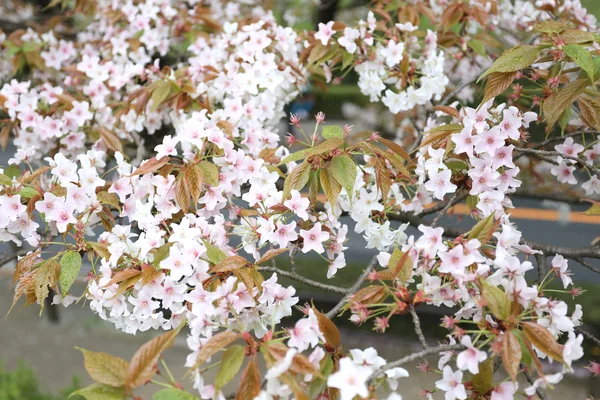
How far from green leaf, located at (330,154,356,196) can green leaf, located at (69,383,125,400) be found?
74 centimetres

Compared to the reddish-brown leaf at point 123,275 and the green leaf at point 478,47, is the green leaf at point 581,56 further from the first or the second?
the reddish-brown leaf at point 123,275

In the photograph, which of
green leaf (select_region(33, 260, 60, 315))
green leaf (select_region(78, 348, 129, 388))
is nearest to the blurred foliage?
green leaf (select_region(33, 260, 60, 315))

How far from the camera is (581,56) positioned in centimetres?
153

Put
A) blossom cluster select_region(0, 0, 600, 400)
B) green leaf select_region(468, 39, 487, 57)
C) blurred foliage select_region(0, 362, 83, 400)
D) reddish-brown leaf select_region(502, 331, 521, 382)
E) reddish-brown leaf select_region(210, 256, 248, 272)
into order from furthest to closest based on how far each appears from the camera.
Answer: blurred foliage select_region(0, 362, 83, 400) → green leaf select_region(468, 39, 487, 57) → reddish-brown leaf select_region(210, 256, 248, 272) → blossom cluster select_region(0, 0, 600, 400) → reddish-brown leaf select_region(502, 331, 521, 382)

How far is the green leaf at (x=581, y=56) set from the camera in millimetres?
1498

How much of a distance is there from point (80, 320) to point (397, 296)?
4.84m

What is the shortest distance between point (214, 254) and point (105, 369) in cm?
42

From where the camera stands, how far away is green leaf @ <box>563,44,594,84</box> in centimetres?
150

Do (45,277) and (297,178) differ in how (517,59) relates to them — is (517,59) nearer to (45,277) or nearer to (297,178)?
(297,178)

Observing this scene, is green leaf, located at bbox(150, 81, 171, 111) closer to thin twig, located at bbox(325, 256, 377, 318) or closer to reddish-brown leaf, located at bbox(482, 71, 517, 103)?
thin twig, located at bbox(325, 256, 377, 318)

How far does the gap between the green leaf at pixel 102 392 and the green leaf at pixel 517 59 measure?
1.28 metres

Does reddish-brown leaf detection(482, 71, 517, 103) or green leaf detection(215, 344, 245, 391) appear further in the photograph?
reddish-brown leaf detection(482, 71, 517, 103)

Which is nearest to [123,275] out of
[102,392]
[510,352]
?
[102,392]

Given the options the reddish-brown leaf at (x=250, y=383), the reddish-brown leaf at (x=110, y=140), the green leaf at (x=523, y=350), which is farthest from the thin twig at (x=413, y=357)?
the reddish-brown leaf at (x=110, y=140)
